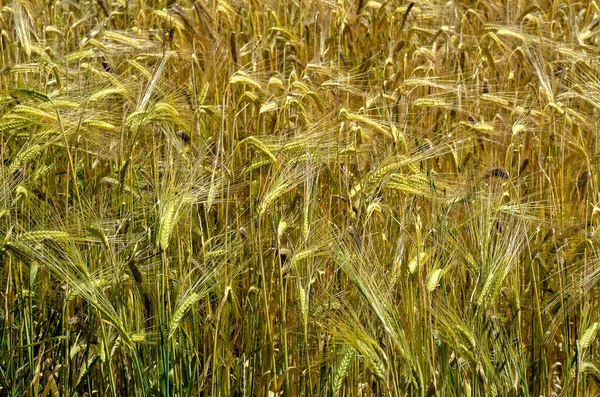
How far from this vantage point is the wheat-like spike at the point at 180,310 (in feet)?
6.05

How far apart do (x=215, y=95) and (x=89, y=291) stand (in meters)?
1.13

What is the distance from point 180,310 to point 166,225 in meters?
0.16

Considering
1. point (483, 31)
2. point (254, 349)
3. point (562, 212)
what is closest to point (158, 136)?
point (254, 349)

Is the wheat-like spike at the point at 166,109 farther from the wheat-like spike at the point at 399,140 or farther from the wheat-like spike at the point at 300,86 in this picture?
the wheat-like spike at the point at 399,140

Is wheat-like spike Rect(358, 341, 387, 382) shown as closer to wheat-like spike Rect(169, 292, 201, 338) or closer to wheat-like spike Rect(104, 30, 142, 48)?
wheat-like spike Rect(169, 292, 201, 338)

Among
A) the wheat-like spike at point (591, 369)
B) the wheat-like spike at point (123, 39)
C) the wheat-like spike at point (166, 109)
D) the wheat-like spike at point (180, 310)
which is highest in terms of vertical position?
the wheat-like spike at point (123, 39)

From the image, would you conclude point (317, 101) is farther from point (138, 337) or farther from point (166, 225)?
point (138, 337)

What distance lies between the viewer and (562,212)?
7.70 feet

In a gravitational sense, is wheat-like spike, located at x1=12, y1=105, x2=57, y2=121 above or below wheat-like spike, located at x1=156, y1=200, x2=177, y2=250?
above

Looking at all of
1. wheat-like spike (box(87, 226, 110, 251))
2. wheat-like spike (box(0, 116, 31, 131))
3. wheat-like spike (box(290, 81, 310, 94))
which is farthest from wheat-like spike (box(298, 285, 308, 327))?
wheat-like spike (box(0, 116, 31, 131))

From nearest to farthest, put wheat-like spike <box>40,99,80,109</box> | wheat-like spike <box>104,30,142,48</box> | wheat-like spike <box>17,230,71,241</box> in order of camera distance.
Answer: wheat-like spike <box>17,230,71,241</box> < wheat-like spike <box>40,99,80,109</box> < wheat-like spike <box>104,30,142,48</box>

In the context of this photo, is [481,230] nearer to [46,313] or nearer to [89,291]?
[89,291]

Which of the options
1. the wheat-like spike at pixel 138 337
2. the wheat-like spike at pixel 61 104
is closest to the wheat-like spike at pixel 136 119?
the wheat-like spike at pixel 61 104

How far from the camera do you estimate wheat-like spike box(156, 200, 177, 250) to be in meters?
1.85
